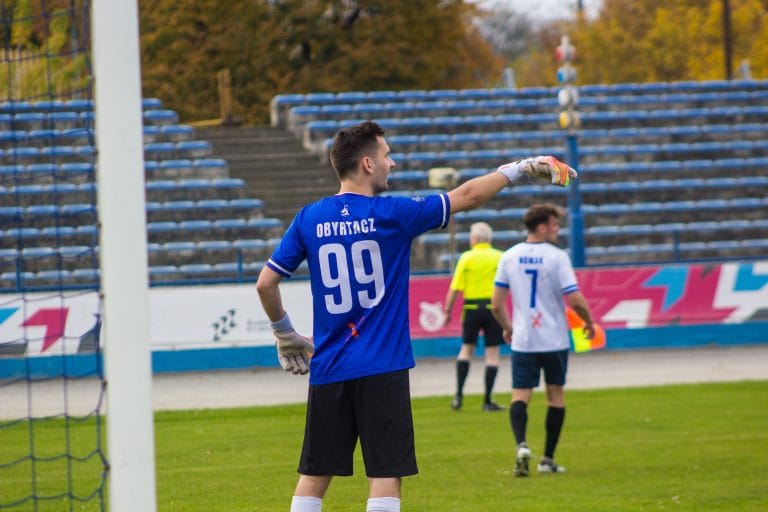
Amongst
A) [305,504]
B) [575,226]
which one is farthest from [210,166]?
[305,504]

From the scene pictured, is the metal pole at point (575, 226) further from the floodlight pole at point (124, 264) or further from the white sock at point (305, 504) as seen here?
the floodlight pole at point (124, 264)

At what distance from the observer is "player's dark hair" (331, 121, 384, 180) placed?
571 centimetres

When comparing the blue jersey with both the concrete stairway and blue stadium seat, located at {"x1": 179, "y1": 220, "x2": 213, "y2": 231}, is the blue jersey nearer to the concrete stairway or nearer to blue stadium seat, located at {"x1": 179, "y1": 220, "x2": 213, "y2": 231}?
blue stadium seat, located at {"x1": 179, "y1": 220, "x2": 213, "y2": 231}

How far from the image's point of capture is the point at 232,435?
12.9m

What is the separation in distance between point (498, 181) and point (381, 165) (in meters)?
0.53

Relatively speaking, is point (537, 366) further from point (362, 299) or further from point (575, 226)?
point (575, 226)

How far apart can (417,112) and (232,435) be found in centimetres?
1677

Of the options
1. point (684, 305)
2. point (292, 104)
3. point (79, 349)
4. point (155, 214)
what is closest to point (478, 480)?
point (79, 349)

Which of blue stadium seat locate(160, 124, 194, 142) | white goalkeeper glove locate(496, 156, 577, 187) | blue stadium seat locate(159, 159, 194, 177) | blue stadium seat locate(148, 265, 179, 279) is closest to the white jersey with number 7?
white goalkeeper glove locate(496, 156, 577, 187)

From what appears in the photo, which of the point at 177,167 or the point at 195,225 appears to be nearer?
the point at 195,225

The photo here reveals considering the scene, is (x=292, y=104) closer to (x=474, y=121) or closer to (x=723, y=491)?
(x=474, y=121)

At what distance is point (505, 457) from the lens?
36.3 feet

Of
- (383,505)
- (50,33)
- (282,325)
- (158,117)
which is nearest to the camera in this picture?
(383,505)

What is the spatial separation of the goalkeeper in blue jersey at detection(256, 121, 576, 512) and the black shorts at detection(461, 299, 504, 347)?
365 inches
